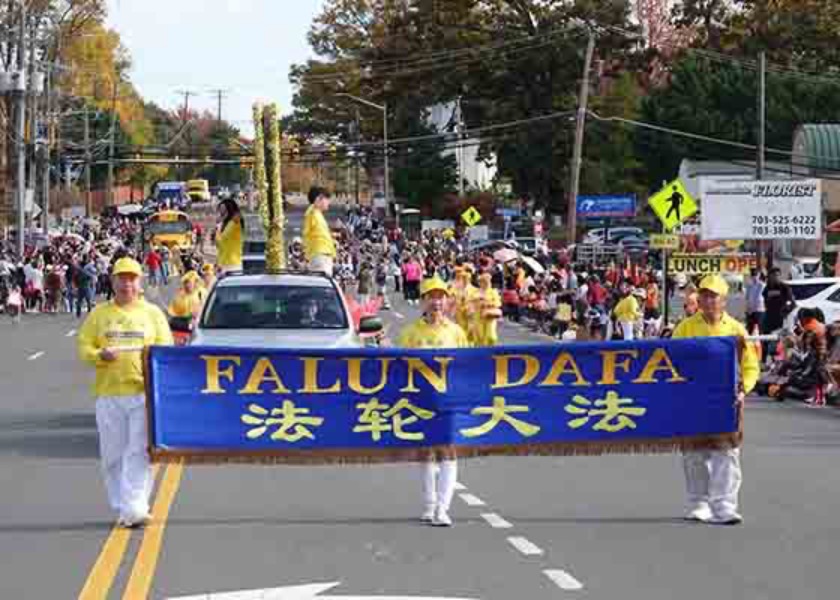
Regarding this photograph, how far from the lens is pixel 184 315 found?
22531 mm

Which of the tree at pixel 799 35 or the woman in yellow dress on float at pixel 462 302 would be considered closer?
the woman in yellow dress on float at pixel 462 302

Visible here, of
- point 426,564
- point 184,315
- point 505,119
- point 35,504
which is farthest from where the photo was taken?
point 505,119

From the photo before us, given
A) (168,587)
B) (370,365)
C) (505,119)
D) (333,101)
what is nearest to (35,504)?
(370,365)

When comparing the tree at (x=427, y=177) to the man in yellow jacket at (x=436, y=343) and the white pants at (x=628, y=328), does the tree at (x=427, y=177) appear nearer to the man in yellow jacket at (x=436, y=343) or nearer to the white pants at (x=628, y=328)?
the white pants at (x=628, y=328)

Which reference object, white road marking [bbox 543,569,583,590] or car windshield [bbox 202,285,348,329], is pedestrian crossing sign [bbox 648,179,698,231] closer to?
car windshield [bbox 202,285,348,329]

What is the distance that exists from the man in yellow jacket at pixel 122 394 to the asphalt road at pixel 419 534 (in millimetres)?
302

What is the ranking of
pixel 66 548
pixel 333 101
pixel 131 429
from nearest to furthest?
1. pixel 66 548
2. pixel 131 429
3. pixel 333 101

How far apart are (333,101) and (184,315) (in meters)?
93.1

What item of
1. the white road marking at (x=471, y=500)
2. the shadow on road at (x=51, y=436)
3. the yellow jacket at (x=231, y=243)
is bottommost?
the shadow on road at (x=51, y=436)

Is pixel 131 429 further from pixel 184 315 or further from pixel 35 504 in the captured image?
pixel 184 315

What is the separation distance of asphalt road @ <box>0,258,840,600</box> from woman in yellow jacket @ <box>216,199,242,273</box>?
4.14 m

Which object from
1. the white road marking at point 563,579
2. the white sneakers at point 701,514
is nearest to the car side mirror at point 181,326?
the white sneakers at point 701,514

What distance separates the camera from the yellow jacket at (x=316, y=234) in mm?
21266

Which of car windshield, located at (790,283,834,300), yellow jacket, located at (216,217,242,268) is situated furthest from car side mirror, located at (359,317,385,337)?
car windshield, located at (790,283,834,300)
